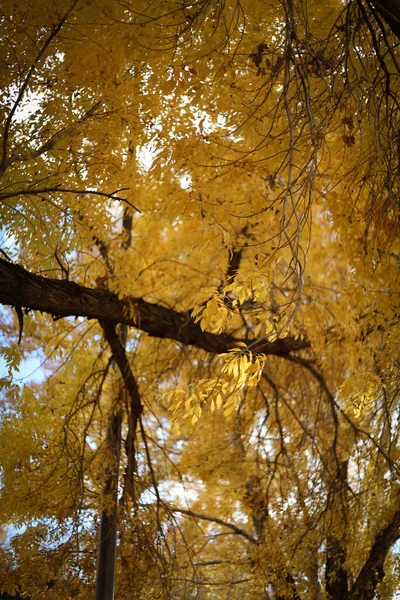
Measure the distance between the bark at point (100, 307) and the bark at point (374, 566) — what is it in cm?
167

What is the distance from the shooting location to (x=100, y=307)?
3.91m

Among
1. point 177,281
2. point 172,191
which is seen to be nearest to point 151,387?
point 177,281

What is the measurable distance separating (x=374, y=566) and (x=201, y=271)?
2792 millimetres

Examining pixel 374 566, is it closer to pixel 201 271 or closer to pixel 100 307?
pixel 201 271

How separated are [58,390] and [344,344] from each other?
2526mm

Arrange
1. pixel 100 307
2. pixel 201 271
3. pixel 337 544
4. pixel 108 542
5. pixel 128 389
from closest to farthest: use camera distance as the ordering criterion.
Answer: pixel 100 307 < pixel 108 542 < pixel 128 389 < pixel 201 271 < pixel 337 544

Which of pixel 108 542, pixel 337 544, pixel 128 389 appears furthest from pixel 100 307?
pixel 337 544

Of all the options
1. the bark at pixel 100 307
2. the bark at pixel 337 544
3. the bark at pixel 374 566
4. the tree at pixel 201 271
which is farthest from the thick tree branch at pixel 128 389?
the bark at pixel 374 566

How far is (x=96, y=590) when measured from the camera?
4625 millimetres

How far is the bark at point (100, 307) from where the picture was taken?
124 inches

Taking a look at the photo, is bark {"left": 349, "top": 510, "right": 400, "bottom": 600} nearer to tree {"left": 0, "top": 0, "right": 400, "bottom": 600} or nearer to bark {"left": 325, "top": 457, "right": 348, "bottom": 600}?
tree {"left": 0, "top": 0, "right": 400, "bottom": 600}

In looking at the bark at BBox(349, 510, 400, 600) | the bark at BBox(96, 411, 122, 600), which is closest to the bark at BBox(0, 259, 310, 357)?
the bark at BBox(96, 411, 122, 600)

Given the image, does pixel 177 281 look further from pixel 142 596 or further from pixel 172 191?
pixel 142 596

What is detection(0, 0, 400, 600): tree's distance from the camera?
2.68 m
